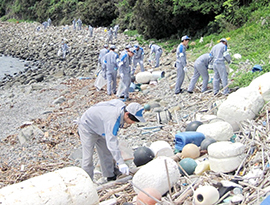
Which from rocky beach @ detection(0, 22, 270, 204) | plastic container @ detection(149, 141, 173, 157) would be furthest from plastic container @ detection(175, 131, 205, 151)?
rocky beach @ detection(0, 22, 270, 204)

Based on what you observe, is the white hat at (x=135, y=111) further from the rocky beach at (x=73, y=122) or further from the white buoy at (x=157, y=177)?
the rocky beach at (x=73, y=122)

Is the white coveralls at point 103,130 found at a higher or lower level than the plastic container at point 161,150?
higher

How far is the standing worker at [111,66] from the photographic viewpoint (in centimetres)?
1366

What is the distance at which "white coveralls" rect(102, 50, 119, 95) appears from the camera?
13.7 m

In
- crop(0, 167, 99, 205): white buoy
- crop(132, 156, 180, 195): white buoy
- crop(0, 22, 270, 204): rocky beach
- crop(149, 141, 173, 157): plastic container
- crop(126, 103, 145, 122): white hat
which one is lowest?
crop(0, 22, 270, 204): rocky beach

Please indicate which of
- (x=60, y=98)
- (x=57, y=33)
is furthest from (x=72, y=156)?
(x=57, y=33)

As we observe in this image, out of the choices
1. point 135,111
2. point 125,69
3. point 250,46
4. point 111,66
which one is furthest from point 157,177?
point 250,46

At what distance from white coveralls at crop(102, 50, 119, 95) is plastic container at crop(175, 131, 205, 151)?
7113 millimetres

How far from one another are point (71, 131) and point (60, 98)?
16.8 ft

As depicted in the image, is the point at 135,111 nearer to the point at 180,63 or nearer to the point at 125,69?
the point at 180,63

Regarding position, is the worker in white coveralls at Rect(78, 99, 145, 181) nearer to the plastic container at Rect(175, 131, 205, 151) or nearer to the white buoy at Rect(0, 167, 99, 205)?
the white buoy at Rect(0, 167, 99, 205)

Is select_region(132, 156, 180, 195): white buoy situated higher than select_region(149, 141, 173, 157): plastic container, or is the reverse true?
select_region(132, 156, 180, 195): white buoy

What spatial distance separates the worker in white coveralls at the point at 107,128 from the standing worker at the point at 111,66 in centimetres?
776

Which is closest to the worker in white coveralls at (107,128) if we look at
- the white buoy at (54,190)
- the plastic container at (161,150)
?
the white buoy at (54,190)
